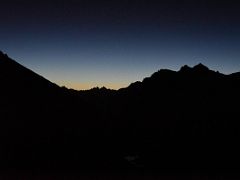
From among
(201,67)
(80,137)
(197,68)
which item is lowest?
(80,137)

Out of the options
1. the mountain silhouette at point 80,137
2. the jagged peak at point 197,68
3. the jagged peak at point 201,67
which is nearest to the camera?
the mountain silhouette at point 80,137

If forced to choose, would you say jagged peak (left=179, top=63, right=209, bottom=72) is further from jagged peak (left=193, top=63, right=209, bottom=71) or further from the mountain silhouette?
the mountain silhouette

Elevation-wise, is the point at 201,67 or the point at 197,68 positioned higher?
the point at 201,67

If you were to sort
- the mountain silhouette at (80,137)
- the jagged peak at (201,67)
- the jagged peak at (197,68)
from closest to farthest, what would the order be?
the mountain silhouette at (80,137), the jagged peak at (197,68), the jagged peak at (201,67)

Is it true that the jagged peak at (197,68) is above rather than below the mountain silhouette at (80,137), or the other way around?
above

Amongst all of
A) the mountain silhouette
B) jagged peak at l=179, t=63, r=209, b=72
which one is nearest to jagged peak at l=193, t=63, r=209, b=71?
jagged peak at l=179, t=63, r=209, b=72

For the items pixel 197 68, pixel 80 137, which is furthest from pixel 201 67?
pixel 80 137

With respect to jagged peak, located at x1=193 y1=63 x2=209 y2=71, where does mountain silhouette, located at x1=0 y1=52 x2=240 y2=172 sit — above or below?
below

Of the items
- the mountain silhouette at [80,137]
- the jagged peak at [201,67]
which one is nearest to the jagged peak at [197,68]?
the jagged peak at [201,67]

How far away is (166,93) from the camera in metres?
106

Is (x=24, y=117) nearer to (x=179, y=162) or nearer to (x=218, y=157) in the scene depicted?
(x=179, y=162)

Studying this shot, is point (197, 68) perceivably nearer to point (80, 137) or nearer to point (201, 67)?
point (201, 67)

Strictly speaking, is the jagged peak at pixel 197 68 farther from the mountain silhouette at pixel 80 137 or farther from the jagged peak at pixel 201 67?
the mountain silhouette at pixel 80 137

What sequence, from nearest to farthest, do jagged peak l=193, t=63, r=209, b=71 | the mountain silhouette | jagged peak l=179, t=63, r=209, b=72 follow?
the mountain silhouette → jagged peak l=179, t=63, r=209, b=72 → jagged peak l=193, t=63, r=209, b=71
